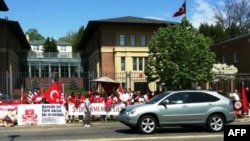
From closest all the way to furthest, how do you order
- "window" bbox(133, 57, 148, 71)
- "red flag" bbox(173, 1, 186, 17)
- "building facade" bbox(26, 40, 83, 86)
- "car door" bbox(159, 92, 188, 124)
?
"car door" bbox(159, 92, 188, 124), "red flag" bbox(173, 1, 186, 17), "window" bbox(133, 57, 148, 71), "building facade" bbox(26, 40, 83, 86)

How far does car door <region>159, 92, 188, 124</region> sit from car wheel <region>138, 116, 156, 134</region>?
0.35m

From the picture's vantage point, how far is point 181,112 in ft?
51.0

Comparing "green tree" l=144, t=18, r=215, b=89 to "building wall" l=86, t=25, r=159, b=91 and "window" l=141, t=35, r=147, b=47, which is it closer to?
"building wall" l=86, t=25, r=159, b=91

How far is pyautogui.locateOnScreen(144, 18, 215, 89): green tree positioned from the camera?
109 feet

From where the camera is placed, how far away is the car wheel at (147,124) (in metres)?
15.2

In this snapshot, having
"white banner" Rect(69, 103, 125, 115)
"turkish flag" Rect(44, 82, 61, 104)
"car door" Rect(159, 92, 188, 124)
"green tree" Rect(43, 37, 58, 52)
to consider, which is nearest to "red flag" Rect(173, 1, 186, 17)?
"white banner" Rect(69, 103, 125, 115)

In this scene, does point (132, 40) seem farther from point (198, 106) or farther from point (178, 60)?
point (198, 106)

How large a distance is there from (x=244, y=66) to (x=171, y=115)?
39952 millimetres

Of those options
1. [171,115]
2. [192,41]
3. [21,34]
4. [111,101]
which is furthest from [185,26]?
[21,34]

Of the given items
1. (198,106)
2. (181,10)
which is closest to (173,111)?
(198,106)

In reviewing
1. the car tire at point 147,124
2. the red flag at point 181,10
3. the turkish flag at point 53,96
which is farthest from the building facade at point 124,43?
the car tire at point 147,124

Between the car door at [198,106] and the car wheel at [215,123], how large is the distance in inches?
9.1

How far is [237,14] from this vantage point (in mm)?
84750

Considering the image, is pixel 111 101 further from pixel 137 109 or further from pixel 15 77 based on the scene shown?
pixel 15 77
